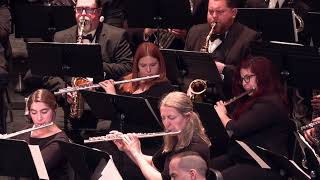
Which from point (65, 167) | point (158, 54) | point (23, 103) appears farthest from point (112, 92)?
point (23, 103)

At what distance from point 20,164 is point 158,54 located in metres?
1.83

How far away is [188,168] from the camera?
488 centimetres

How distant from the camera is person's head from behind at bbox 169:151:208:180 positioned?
4871 millimetres

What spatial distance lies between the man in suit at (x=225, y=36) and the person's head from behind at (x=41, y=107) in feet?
4.63

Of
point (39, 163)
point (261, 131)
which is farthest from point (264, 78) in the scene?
point (39, 163)

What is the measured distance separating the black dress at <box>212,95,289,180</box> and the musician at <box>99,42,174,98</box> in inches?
34.5

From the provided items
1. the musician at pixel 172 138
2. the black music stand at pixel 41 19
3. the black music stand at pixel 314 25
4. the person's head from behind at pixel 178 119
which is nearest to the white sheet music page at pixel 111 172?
the musician at pixel 172 138

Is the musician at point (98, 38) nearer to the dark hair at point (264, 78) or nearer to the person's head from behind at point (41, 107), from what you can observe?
the person's head from behind at point (41, 107)

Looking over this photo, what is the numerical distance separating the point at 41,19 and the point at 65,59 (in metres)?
1.03

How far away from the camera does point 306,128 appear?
6316 millimetres

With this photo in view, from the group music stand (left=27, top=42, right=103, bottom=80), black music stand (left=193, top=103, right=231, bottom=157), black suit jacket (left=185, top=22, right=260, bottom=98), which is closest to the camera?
black music stand (left=193, top=103, right=231, bottom=157)

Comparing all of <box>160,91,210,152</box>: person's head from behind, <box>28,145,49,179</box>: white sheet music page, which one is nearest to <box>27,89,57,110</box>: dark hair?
<box>28,145,49,179</box>: white sheet music page

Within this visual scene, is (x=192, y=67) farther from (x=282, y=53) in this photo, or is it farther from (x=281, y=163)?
(x=281, y=163)

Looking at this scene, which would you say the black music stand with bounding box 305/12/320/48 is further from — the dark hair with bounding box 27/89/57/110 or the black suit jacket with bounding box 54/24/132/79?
the dark hair with bounding box 27/89/57/110
